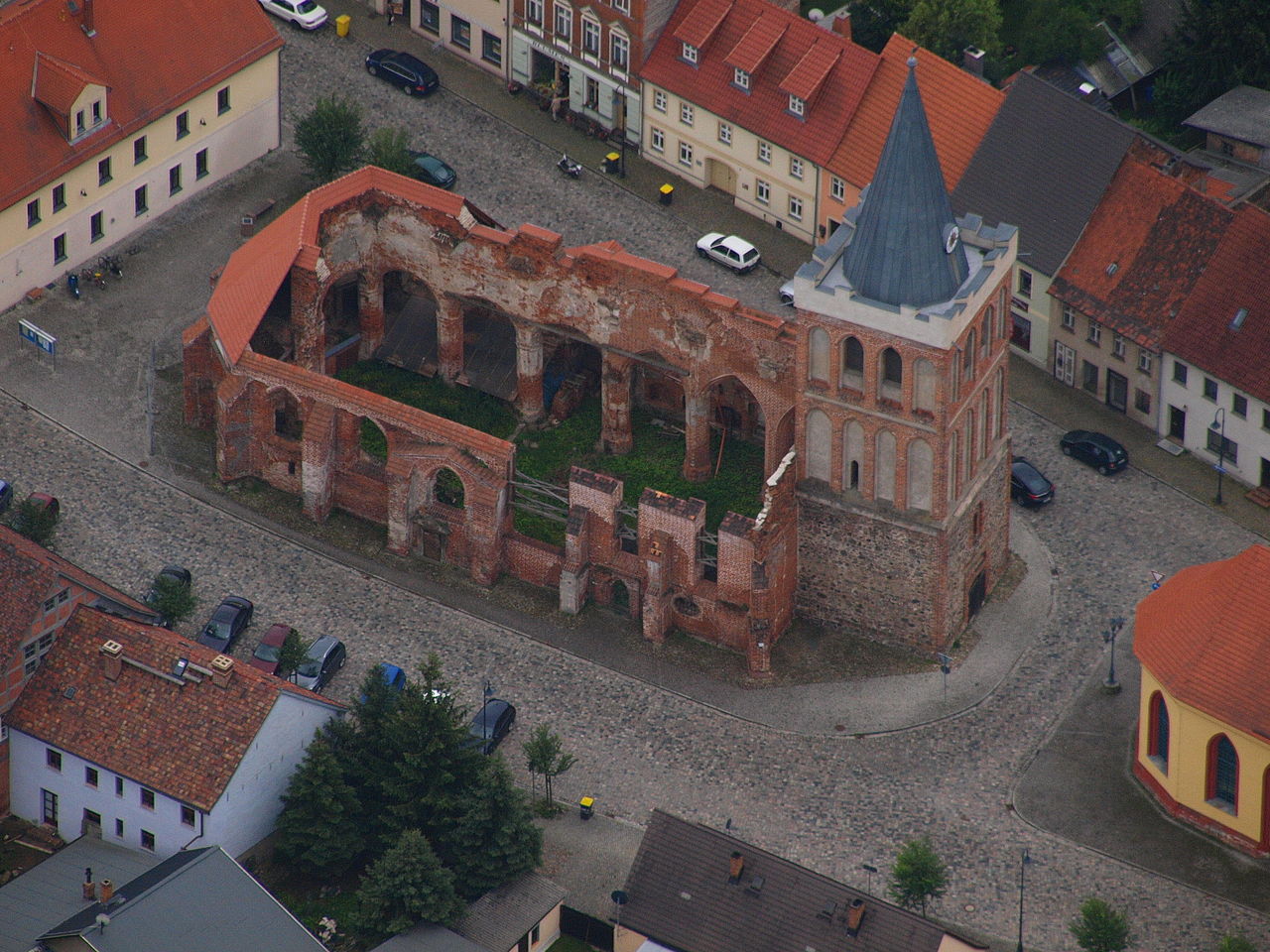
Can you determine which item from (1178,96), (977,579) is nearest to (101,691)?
(977,579)

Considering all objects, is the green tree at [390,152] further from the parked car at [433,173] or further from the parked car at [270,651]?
the parked car at [270,651]

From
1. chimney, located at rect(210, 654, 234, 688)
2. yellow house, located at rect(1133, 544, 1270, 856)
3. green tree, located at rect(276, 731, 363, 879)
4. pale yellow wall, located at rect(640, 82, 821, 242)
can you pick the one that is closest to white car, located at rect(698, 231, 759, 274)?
pale yellow wall, located at rect(640, 82, 821, 242)

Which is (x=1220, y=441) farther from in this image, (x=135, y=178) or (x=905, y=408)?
(x=135, y=178)

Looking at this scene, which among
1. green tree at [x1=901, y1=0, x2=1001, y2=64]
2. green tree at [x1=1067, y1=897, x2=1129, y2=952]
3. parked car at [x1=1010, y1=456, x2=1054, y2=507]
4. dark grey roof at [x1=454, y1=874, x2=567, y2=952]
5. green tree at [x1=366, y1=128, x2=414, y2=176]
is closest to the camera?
green tree at [x1=1067, y1=897, x2=1129, y2=952]

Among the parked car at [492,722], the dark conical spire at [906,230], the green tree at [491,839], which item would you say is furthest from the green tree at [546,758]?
the dark conical spire at [906,230]

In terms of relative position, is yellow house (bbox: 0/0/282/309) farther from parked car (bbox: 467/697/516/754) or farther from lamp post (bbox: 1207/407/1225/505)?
lamp post (bbox: 1207/407/1225/505)

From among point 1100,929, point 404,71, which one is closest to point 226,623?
point 404,71
